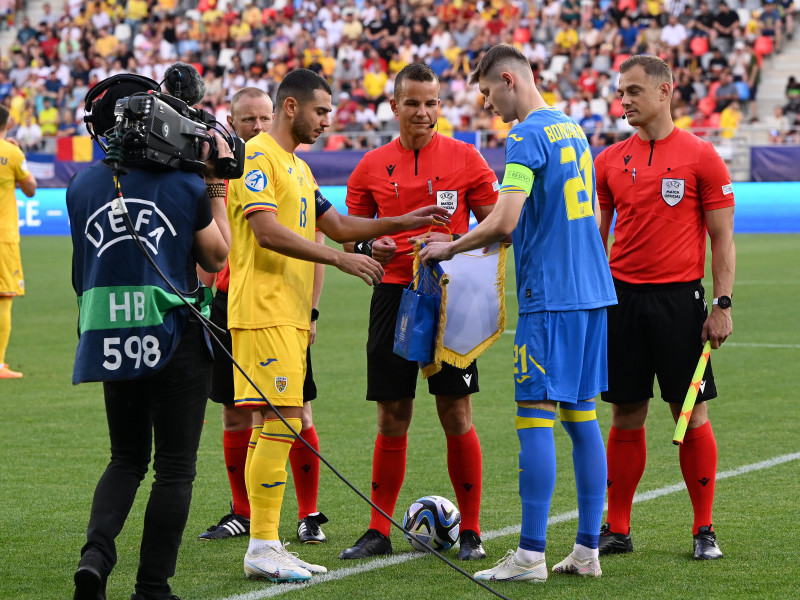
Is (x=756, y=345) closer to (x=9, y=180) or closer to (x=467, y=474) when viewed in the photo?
(x=467, y=474)

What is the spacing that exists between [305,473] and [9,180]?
594cm

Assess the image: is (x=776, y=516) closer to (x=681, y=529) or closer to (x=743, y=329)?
(x=681, y=529)

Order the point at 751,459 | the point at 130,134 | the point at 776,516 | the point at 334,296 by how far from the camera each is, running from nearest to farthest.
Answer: the point at 130,134
the point at 776,516
the point at 751,459
the point at 334,296

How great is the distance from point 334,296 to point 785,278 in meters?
6.41

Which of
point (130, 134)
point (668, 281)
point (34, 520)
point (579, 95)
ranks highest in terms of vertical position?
point (579, 95)

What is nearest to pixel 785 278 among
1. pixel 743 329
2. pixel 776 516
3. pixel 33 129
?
pixel 743 329

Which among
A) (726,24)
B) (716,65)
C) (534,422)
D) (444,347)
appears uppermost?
(726,24)

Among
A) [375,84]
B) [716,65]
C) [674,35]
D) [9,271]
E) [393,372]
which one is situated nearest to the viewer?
[393,372]

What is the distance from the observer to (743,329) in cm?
1227

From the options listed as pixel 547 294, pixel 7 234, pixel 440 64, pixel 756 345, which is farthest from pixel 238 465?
pixel 440 64

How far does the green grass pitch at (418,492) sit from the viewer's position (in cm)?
474

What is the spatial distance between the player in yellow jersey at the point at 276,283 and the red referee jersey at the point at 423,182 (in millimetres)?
563

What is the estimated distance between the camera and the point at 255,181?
490cm

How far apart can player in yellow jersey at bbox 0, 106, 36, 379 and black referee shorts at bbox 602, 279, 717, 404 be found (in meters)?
6.55
